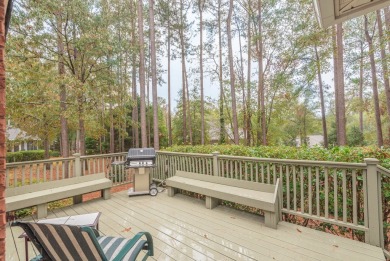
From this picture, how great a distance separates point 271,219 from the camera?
306cm

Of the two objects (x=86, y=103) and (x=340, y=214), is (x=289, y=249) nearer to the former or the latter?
(x=340, y=214)

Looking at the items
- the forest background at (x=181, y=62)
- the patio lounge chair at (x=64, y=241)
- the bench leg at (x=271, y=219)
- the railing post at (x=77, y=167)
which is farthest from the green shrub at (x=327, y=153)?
the forest background at (x=181, y=62)

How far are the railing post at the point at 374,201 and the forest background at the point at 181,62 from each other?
527cm

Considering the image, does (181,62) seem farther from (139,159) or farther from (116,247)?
(116,247)

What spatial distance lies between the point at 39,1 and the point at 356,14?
771 centimetres

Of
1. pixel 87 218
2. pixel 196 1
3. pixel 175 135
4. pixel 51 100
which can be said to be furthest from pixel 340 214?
pixel 175 135

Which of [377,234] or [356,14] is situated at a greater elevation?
[356,14]

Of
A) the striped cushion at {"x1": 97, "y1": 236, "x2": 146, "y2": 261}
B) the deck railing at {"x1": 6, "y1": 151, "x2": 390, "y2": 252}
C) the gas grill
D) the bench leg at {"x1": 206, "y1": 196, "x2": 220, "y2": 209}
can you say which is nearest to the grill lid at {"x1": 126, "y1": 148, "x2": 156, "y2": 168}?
the gas grill

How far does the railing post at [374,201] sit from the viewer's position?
242cm

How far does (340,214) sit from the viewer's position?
2.96m

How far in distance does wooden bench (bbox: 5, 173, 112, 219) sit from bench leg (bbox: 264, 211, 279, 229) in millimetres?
3573

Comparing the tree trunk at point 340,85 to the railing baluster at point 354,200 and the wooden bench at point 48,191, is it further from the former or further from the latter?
the wooden bench at point 48,191

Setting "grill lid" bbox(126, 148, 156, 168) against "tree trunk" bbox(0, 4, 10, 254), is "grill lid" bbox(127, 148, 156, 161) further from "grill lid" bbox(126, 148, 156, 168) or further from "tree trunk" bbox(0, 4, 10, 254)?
"tree trunk" bbox(0, 4, 10, 254)

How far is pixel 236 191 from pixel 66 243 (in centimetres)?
268
